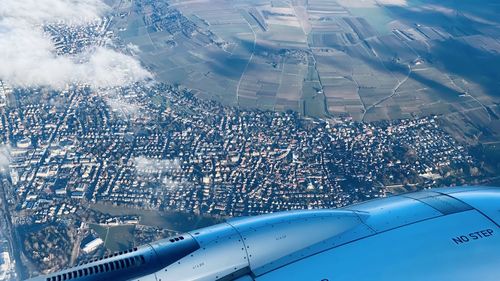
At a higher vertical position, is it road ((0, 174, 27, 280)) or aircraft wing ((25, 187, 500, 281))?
aircraft wing ((25, 187, 500, 281))

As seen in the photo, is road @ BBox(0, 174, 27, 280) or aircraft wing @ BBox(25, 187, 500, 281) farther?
road @ BBox(0, 174, 27, 280)

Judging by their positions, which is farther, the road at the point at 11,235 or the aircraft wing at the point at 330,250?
the road at the point at 11,235

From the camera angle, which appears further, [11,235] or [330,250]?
[11,235]

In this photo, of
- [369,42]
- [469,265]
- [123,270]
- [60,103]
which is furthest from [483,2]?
[123,270]

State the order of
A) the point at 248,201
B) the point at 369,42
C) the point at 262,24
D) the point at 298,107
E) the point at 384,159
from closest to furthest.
Result: the point at 248,201
the point at 384,159
the point at 298,107
the point at 369,42
the point at 262,24

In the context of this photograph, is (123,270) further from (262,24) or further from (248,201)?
(262,24)

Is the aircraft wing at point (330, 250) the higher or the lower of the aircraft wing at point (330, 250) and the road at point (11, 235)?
the higher

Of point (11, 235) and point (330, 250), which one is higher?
point (330, 250)

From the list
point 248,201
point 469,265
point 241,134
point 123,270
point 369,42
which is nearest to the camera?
point 123,270
